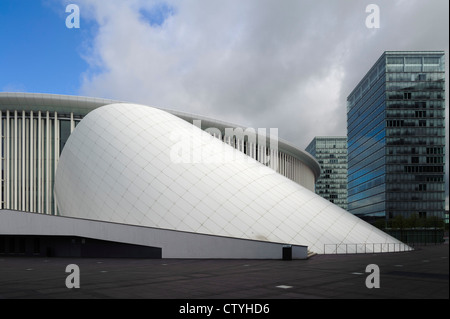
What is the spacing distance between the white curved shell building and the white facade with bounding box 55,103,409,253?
80 millimetres

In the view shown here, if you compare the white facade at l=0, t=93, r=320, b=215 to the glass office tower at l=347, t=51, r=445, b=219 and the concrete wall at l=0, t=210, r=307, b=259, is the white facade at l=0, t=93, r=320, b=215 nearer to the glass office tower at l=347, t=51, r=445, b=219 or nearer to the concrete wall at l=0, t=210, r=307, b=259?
the concrete wall at l=0, t=210, r=307, b=259

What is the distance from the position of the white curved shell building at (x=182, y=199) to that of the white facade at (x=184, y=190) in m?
0.08

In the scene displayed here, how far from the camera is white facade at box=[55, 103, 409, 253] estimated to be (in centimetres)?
2647

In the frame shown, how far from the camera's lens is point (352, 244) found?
26641 mm

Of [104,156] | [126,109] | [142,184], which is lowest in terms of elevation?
[142,184]

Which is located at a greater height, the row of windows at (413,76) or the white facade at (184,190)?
the row of windows at (413,76)

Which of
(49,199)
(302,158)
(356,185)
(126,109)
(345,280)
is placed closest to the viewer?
(345,280)

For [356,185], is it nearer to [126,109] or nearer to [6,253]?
[126,109]

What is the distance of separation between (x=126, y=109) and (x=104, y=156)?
6.20 m

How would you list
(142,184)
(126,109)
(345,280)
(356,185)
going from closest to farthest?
(345,280)
(142,184)
(126,109)
(356,185)

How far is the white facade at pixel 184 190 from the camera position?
2647 centimetres

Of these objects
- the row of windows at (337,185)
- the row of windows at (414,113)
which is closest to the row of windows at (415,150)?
the row of windows at (414,113)

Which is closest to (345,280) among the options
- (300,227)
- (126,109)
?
(300,227)

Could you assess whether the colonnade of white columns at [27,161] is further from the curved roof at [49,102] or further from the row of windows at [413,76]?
the row of windows at [413,76]
